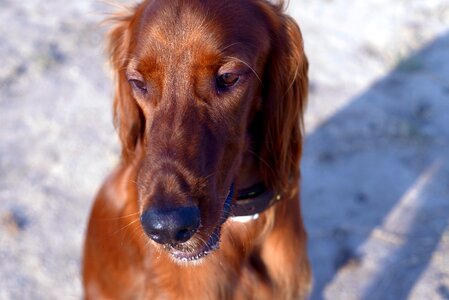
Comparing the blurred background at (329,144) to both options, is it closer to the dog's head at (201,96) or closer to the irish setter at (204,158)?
the irish setter at (204,158)

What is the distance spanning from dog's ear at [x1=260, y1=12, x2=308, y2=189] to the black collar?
0.16 feet

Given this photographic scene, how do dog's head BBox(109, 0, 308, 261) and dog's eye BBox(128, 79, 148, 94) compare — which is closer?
dog's head BBox(109, 0, 308, 261)

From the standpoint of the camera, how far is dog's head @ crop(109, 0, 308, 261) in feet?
6.42

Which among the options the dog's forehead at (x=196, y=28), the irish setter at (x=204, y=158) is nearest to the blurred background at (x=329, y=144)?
the irish setter at (x=204, y=158)

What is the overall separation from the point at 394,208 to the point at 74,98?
289cm

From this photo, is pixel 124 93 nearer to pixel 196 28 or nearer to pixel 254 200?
pixel 196 28

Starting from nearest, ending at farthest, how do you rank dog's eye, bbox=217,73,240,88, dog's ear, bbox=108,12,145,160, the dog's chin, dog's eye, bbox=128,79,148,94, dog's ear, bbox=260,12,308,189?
1. the dog's chin
2. dog's eye, bbox=217,73,240,88
3. dog's eye, bbox=128,79,148,94
4. dog's ear, bbox=260,12,308,189
5. dog's ear, bbox=108,12,145,160

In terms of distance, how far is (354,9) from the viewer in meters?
5.80

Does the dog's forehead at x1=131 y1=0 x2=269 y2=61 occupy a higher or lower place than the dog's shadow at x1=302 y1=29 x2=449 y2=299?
higher

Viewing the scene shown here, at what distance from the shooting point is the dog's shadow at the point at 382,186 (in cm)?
377

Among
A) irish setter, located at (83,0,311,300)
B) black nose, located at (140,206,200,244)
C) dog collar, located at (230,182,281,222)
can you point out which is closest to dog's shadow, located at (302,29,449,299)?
irish setter, located at (83,0,311,300)

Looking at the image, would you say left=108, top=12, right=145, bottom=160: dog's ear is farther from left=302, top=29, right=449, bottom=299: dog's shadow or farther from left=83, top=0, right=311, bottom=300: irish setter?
left=302, top=29, right=449, bottom=299: dog's shadow

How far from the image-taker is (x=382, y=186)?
426 centimetres

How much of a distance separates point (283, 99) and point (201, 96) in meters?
0.48
